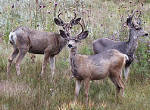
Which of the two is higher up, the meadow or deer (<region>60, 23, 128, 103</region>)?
deer (<region>60, 23, 128, 103</region>)

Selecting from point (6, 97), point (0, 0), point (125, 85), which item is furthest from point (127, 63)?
point (0, 0)

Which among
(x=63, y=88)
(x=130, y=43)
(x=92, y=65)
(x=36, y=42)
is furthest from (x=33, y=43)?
(x=130, y=43)

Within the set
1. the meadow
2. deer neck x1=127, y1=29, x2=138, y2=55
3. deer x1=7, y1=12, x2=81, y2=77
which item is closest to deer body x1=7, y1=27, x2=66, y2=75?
deer x1=7, y1=12, x2=81, y2=77

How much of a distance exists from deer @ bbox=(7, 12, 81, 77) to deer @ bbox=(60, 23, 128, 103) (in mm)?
1167

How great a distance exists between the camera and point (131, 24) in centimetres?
725

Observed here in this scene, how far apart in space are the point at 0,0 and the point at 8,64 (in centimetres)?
673

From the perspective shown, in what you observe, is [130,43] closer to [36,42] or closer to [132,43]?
[132,43]

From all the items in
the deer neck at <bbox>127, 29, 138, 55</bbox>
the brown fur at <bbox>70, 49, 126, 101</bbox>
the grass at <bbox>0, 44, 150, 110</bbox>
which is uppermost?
the deer neck at <bbox>127, 29, 138, 55</bbox>

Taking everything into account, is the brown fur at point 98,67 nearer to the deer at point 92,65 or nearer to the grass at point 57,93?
the deer at point 92,65

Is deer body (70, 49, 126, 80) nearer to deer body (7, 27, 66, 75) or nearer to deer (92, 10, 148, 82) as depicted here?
deer (92, 10, 148, 82)

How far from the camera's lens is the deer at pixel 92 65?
5.79m

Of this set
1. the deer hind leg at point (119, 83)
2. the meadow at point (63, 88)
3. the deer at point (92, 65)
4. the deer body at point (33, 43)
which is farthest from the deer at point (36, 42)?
the deer hind leg at point (119, 83)

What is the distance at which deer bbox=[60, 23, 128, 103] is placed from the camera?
579 centimetres

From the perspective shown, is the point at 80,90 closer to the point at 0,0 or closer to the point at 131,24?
the point at 131,24
